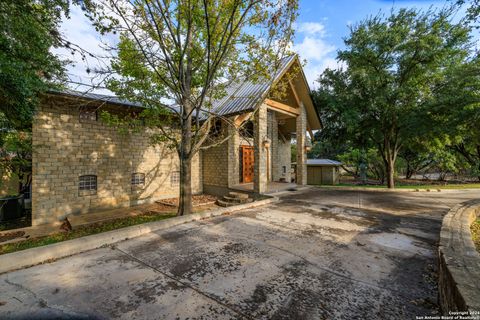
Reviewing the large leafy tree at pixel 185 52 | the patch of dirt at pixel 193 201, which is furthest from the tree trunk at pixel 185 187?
the patch of dirt at pixel 193 201

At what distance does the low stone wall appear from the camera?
5.33 feet

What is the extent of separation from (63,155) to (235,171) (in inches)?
289

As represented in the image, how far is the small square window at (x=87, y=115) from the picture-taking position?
8.07 metres

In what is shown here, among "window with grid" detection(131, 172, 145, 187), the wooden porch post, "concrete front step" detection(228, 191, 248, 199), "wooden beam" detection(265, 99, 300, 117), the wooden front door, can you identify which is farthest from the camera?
the wooden front door

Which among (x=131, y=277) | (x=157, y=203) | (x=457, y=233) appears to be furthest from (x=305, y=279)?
(x=157, y=203)

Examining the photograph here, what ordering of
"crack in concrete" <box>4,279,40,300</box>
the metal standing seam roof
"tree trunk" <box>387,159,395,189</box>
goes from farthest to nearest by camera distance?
1. "tree trunk" <box>387,159,395,189</box>
2. the metal standing seam roof
3. "crack in concrete" <box>4,279,40,300</box>

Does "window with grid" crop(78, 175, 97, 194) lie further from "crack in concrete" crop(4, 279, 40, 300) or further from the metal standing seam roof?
"crack in concrete" crop(4, 279, 40, 300)

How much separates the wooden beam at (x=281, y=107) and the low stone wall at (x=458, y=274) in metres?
7.76

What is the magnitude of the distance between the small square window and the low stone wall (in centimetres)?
1095

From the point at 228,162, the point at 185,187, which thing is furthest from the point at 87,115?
the point at 228,162

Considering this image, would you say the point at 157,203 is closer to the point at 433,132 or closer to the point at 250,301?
the point at 250,301

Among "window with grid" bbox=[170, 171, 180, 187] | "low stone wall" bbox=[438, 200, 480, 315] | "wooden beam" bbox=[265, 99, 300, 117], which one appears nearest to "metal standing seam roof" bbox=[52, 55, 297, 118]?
"wooden beam" bbox=[265, 99, 300, 117]

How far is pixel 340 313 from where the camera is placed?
1996 millimetres

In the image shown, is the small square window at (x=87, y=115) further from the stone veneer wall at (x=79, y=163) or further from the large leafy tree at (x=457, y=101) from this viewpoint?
the large leafy tree at (x=457, y=101)
